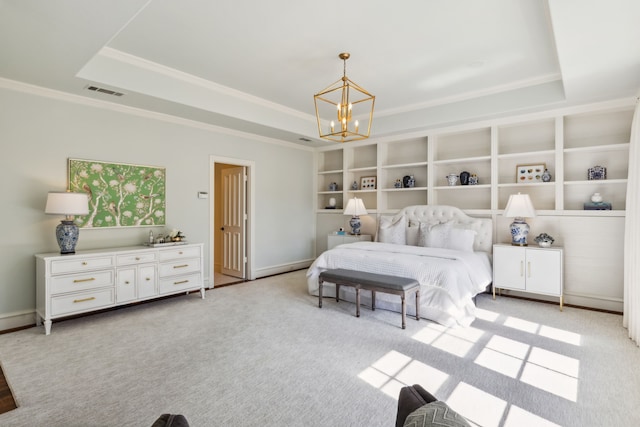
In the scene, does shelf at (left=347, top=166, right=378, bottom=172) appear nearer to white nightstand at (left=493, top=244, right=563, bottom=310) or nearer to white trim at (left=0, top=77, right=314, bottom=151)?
white trim at (left=0, top=77, right=314, bottom=151)

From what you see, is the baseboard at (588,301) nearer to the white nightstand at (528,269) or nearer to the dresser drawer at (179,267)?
the white nightstand at (528,269)

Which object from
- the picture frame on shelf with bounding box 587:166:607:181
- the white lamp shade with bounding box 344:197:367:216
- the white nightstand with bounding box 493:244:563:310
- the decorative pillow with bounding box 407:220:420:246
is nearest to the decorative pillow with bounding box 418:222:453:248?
the decorative pillow with bounding box 407:220:420:246

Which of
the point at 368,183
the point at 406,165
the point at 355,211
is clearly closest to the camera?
the point at 406,165

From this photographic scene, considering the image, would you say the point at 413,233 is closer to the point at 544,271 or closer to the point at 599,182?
the point at 544,271

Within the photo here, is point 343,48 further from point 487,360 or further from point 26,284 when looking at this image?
point 26,284

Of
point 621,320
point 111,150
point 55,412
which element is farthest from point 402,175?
point 55,412

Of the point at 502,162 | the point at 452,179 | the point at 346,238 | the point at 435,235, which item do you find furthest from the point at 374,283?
the point at 502,162

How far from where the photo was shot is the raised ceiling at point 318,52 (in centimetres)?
247

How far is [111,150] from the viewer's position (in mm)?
4188

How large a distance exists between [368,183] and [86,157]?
15.2ft

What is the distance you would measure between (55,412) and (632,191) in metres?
5.32

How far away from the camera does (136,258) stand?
394 cm

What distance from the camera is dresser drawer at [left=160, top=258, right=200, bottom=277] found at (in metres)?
4.22

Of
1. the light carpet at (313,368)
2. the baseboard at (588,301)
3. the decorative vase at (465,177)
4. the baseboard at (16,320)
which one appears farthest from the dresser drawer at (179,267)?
the baseboard at (588,301)
